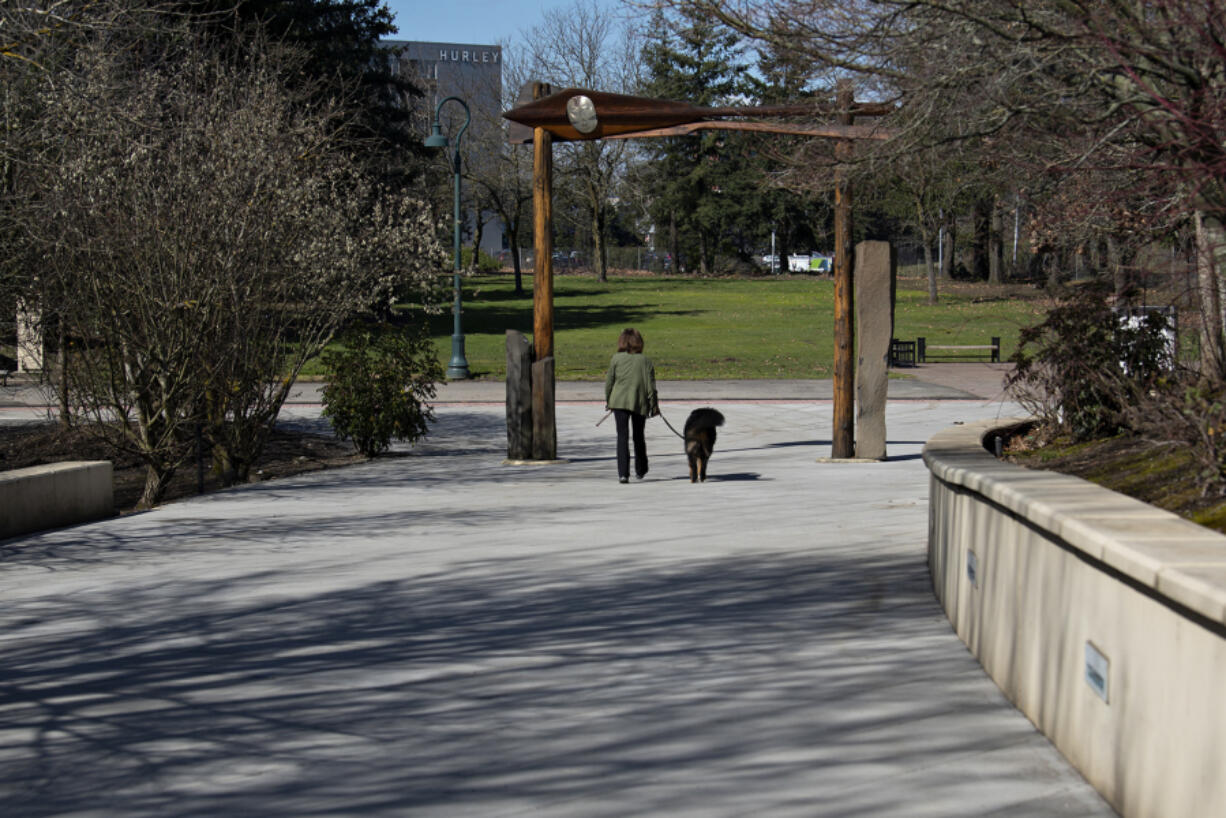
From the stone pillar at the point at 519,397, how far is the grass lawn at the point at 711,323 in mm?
11647

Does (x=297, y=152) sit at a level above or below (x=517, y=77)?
below

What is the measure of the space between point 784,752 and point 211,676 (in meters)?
2.65

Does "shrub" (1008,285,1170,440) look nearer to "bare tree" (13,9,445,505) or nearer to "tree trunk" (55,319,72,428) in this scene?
"bare tree" (13,9,445,505)

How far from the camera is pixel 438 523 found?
11.0 m

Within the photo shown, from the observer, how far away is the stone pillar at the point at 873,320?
15148 millimetres

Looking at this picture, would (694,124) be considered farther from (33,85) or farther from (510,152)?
(510,152)

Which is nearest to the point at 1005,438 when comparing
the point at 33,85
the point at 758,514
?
the point at 758,514

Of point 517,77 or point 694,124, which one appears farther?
point 517,77

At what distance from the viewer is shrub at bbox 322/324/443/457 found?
1706cm

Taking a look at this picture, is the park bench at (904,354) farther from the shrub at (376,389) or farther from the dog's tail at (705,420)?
the dog's tail at (705,420)

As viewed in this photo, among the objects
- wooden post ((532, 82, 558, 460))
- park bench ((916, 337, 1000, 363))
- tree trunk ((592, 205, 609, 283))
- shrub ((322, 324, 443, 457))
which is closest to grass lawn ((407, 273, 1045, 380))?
park bench ((916, 337, 1000, 363))

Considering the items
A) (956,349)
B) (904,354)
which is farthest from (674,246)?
(904,354)

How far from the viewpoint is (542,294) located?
15.7 metres

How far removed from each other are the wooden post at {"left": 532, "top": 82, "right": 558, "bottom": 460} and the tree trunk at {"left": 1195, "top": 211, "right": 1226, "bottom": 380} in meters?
9.00
